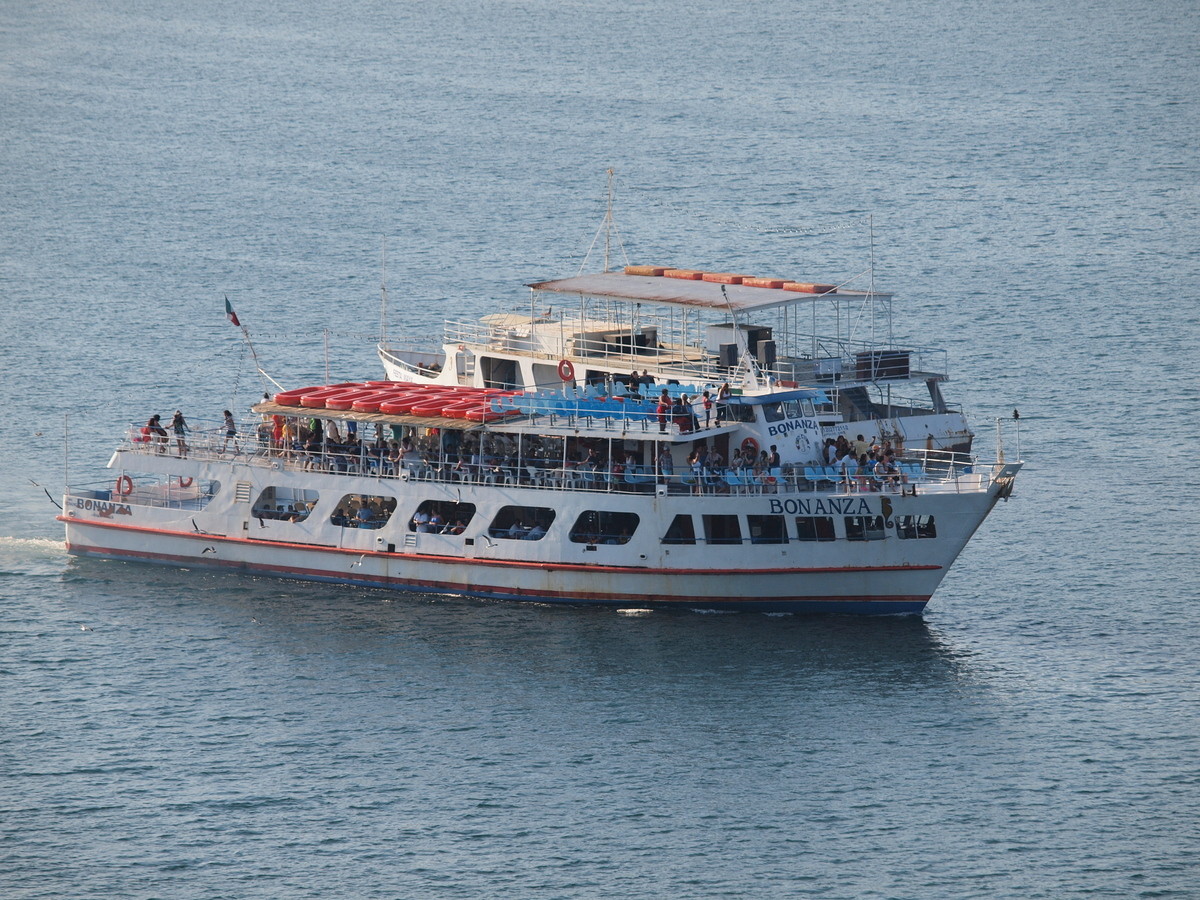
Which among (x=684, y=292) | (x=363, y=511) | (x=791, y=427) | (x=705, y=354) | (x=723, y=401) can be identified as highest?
(x=684, y=292)

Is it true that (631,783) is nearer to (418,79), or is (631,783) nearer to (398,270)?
(398,270)

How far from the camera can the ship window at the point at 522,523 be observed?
74.3m

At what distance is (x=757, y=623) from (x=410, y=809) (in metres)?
17.5

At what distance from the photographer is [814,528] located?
71.9 m

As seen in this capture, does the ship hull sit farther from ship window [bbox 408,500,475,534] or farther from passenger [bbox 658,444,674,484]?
passenger [bbox 658,444,674,484]

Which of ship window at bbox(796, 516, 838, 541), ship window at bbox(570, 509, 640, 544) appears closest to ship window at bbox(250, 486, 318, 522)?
ship window at bbox(570, 509, 640, 544)

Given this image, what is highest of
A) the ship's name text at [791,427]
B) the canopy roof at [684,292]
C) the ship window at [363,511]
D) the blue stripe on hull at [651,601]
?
the canopy roof at [684,292]

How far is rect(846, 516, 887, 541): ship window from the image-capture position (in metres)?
71.7

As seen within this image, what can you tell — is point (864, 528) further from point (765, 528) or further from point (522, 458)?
point (522, 458)

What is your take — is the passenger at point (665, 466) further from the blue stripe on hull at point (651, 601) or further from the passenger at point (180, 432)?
the passenger at point (180, 432)

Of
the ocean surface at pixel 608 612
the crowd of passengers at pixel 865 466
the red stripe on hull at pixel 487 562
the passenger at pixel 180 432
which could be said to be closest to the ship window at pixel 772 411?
the crowd of passengers at pixel 865 466

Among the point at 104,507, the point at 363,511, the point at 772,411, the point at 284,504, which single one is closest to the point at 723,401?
the point at 772,411

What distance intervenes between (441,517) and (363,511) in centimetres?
306

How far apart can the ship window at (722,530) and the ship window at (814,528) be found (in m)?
2.10
